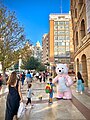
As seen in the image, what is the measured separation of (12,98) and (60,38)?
7087cm

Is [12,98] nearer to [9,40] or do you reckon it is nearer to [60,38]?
[9,40]

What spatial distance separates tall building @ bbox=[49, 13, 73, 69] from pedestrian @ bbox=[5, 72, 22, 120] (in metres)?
64.8

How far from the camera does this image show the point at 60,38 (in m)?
74.8

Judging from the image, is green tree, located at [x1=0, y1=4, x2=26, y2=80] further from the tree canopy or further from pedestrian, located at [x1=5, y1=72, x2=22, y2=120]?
pedestrian, located at [x1=5, y1=72, x2=22, y2=120]

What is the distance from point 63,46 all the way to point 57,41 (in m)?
3.39

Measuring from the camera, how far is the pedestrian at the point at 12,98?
5.15 metres

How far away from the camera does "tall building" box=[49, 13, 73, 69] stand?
2827 inches

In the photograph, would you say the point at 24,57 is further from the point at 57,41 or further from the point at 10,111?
the point at 57,41

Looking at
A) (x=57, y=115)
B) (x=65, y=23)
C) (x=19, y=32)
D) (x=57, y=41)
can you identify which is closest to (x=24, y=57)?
(x=19, y=32)

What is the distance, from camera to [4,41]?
21.0 m

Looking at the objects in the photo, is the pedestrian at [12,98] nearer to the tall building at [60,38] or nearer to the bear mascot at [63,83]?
the bear mascot at [63,83]

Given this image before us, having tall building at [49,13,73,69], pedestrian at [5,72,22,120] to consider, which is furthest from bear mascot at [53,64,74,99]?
tall building at [49,13,73,69]

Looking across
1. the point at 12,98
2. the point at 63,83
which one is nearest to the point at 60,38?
the point at 63,83

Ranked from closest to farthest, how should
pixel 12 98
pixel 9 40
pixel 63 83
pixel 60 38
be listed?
pixel 12 98 → pixel 63 83 → pixel 9 40 → pixel 60 38
